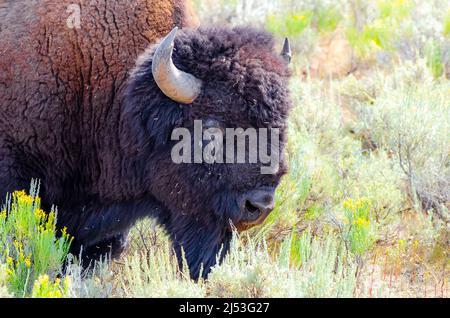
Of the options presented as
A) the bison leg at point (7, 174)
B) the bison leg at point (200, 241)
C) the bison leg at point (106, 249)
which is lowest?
the bison leg at point (106, 249)

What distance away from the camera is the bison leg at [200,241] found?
4.64 meters

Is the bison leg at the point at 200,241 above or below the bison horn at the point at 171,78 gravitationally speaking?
below

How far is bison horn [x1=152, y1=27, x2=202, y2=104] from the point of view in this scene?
4324 millimetres

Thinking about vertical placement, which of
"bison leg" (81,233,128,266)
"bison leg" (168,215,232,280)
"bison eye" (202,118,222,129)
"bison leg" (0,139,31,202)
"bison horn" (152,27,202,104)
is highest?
"bison horn" (152,27,202,104)

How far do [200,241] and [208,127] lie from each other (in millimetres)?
688

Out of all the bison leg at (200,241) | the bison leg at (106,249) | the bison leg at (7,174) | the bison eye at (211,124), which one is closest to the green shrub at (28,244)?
the bison leg at (7,174)

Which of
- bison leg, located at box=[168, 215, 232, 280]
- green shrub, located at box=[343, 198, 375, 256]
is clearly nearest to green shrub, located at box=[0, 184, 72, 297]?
bison leg, located at box=[168, 215, 232, 280]

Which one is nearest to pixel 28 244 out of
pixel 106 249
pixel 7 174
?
pixel 7 174

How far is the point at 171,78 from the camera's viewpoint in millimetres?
4406

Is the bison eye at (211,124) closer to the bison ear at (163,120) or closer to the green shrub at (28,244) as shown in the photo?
the bison ear at (163,120)

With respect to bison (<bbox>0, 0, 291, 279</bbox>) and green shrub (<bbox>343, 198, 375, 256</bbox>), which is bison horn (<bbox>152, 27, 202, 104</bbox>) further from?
green shrub (<bbox>343, 198, 375, 256</bbox>)

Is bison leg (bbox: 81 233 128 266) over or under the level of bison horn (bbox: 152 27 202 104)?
under

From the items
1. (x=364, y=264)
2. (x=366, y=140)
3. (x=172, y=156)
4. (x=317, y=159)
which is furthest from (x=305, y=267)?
(x=366, y=140)

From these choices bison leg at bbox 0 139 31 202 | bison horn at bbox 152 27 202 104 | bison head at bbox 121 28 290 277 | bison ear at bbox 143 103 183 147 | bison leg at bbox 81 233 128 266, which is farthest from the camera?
bison leg at bbox 81 233 128 266
